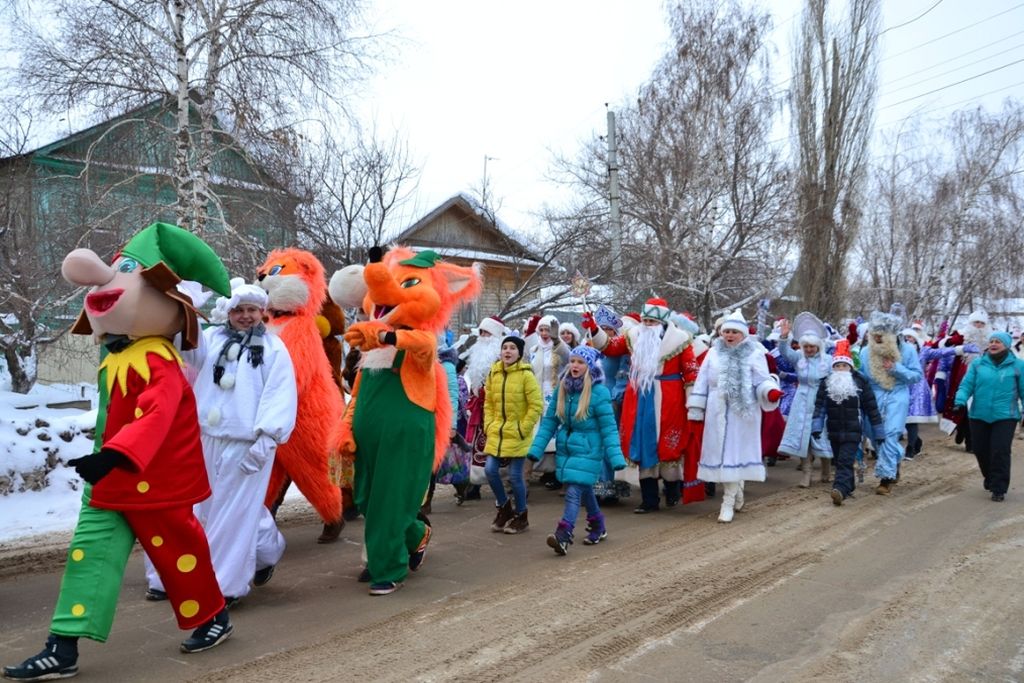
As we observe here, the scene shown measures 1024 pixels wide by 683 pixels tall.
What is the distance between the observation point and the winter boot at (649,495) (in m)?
8.76

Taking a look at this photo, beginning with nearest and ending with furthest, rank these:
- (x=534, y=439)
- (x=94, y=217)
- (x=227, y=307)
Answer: (x=227, y=307) → (x=534, y=439) → (x=94, y=217)

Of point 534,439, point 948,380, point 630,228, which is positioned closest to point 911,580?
point 534,439

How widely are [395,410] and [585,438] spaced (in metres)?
2.03

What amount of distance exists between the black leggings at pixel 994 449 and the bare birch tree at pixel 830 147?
44.9 feet

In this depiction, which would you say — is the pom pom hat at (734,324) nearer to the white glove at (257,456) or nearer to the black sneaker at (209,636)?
the white glove at (257,456)

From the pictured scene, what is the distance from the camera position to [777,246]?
885 inches

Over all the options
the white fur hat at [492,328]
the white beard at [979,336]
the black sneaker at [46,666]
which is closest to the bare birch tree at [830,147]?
the white beard at [979,336]

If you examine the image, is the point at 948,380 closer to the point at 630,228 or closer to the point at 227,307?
the point at 630,228

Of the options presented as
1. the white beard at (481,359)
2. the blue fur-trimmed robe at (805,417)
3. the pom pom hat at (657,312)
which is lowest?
the blue fur-trimmed robe at (805,417)

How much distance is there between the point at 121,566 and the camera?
4.16 metres

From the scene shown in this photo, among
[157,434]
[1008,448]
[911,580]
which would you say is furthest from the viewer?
[1008,448]

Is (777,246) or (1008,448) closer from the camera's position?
(1008,448)

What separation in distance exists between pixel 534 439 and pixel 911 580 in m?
3.02

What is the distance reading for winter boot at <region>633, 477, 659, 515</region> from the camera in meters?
8.76
